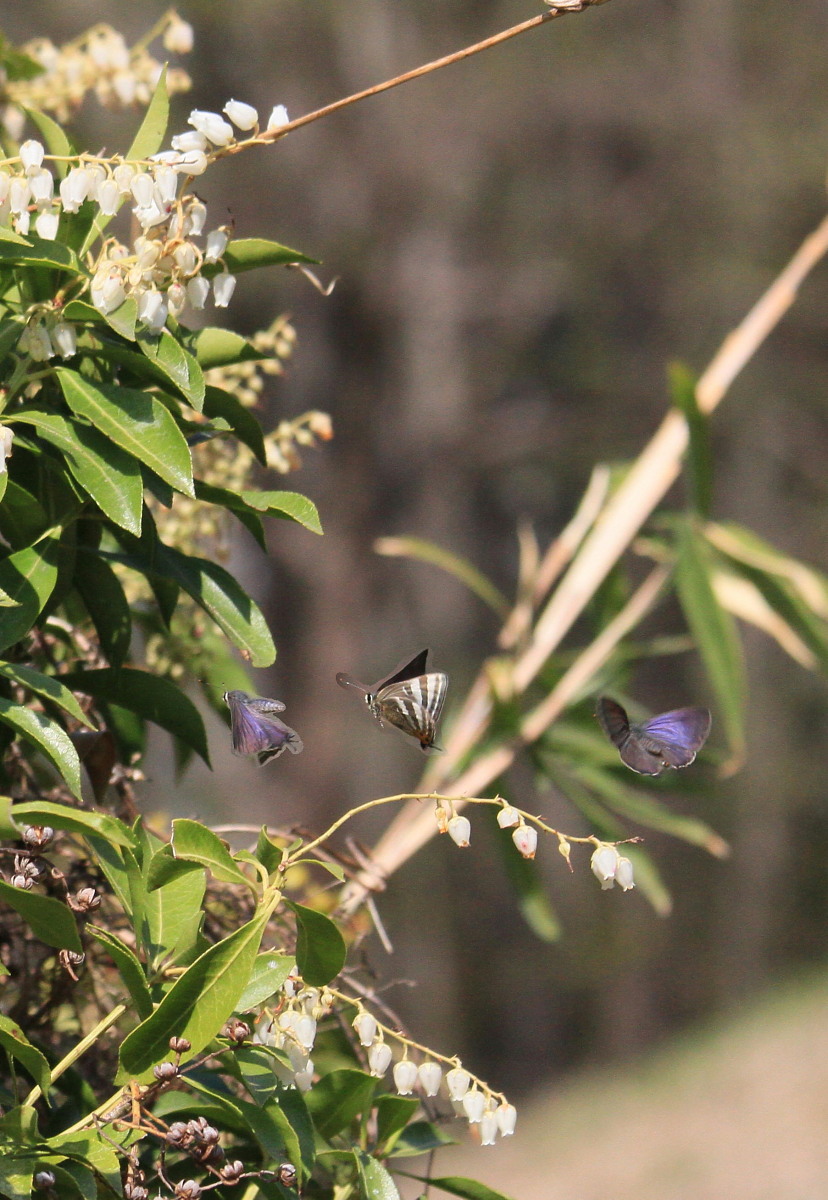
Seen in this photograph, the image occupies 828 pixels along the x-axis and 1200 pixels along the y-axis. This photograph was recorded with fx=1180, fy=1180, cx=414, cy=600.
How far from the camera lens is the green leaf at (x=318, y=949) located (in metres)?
0.56

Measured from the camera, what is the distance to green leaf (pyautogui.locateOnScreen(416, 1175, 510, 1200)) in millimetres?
655

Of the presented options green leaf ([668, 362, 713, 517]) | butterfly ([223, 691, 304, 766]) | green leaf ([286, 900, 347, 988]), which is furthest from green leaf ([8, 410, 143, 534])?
green leaf ([668, 362, 713, 517])

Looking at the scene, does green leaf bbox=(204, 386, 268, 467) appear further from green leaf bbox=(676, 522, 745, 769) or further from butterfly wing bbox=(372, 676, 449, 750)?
green leaf bbox=(676, 522, 745, 769)

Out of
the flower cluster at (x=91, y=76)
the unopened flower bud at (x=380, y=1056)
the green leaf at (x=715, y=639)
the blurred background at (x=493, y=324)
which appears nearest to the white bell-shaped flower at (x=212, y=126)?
the unopened flower bud at (x=380, y=1056)

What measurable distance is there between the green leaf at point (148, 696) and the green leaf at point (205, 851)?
0.17 meters

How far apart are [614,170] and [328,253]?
5.51 ft

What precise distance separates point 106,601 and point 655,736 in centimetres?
35

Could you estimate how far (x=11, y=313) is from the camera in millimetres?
631

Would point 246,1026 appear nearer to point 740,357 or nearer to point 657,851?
point 740,357

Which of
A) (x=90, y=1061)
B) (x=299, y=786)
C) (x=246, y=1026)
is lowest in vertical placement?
(x=299, y=786)

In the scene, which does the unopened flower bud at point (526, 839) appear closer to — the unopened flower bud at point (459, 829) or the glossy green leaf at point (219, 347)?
the unopened flower bud at point (459, 829)

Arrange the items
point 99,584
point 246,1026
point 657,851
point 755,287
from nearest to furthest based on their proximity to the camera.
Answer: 1. point 246,1026
2. point 99,584
3. point 755,287
4. point 657,851

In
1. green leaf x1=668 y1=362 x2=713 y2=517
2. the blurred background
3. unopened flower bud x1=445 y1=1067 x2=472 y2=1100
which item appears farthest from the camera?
the blurred background

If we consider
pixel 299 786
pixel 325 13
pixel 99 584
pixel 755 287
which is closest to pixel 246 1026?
pixel 99 584
